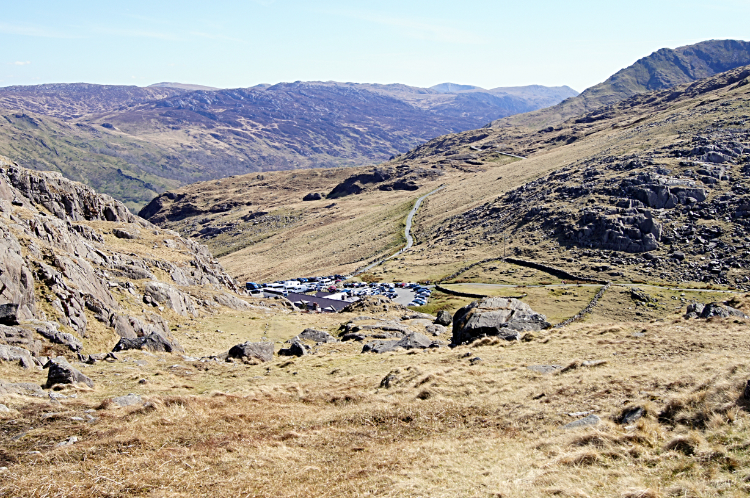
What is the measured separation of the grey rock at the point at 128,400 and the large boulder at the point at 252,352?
37.4 ft

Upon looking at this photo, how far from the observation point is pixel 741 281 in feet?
280

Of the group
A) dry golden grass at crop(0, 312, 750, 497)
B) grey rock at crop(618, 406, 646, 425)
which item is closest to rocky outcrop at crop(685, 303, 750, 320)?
dry golden grass at crop(0, 312, 750, 497)

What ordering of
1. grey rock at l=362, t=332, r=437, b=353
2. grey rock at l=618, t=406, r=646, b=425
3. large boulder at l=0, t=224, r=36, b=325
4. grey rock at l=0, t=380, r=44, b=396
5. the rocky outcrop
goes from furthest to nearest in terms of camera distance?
grey rock at l=362, t=332, r=437, b=353 < the rocky outcrop < large boulder at l=0, t=224, r=36, b=325 < grey rock at l=0, t=380, r=44, b=396 < grey rock at l=618, t=406, r=646, b=425

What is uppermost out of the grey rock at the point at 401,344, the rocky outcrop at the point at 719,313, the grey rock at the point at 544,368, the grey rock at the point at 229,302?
the grey rock at the point at 544,368

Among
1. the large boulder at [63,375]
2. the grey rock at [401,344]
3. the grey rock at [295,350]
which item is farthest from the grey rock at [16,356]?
the grey rock at [401,344]

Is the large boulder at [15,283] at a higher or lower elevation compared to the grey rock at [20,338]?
higher

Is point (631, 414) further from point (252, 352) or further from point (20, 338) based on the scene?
point (20, 338)

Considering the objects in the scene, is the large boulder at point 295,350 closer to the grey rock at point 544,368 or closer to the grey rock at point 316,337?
the grey rock at point 316,337

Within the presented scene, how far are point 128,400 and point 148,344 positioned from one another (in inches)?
468

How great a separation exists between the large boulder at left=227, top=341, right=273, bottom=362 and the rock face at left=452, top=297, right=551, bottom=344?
49.5 feet

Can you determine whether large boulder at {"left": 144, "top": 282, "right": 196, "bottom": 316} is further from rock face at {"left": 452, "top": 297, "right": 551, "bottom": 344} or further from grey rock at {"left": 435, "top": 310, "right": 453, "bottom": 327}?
rock face at {"left": 452, "top": 297, "right": 551, "bottom": 344}

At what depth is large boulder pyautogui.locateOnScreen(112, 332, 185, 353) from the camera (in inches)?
1331

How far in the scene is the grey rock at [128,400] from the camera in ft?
74.7

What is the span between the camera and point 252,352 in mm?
35375
